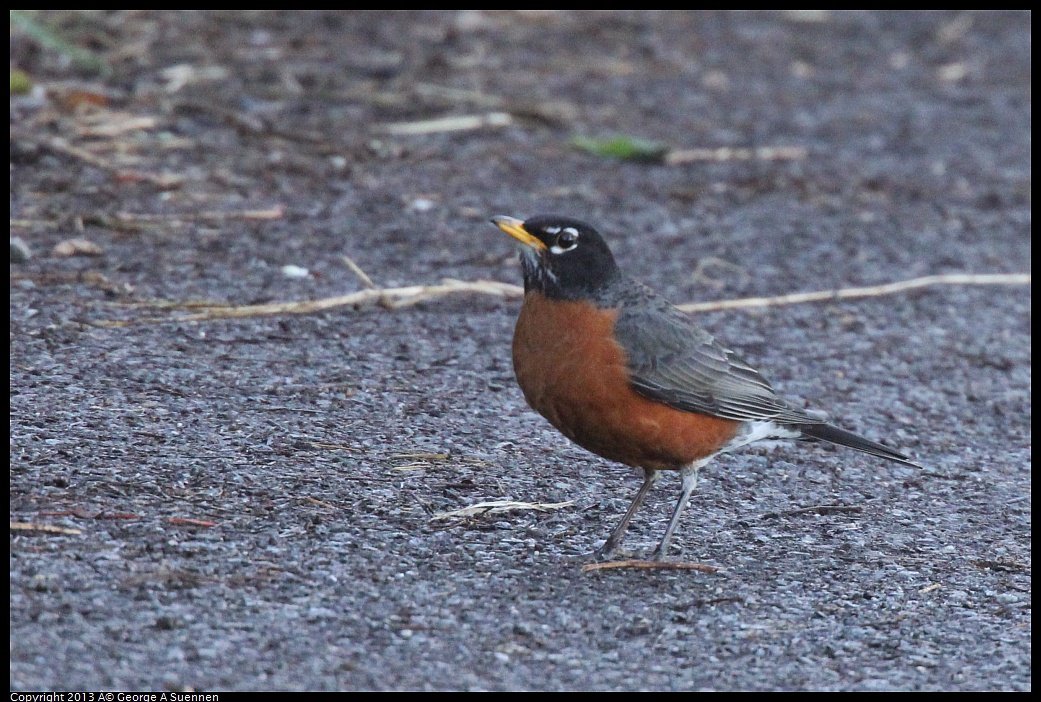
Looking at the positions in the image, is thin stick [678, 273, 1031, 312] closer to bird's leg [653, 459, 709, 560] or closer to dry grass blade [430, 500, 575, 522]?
bird's leg [653, 459, 709, 560]

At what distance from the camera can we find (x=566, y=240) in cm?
470

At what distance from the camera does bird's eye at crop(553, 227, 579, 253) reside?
4.70 meters

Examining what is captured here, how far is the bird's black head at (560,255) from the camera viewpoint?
184 inches

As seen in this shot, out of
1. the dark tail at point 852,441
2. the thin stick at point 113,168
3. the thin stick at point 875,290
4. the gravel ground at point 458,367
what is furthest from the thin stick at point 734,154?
the dark tail at point 852,441

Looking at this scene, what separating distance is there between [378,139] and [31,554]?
5.39 m

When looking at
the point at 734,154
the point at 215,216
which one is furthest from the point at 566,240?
the point at 734,154

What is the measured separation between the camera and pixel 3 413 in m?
4.69

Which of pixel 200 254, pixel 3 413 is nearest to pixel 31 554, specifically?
pixel 3 413

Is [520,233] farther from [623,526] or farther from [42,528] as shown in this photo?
[42,528]

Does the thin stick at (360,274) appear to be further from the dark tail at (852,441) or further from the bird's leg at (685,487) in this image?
the dark tail at (852,441)

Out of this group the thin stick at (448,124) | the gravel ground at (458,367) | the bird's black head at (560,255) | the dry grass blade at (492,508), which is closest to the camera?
the gravel ground at (458,367)

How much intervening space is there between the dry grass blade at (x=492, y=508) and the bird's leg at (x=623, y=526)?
0.87ft

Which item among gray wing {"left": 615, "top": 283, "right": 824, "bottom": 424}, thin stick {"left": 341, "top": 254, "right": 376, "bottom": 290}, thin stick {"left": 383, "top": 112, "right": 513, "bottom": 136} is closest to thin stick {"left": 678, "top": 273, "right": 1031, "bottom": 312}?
thin stick {"left": 341, "top": 254, "right": 376, "bottom": 290}
